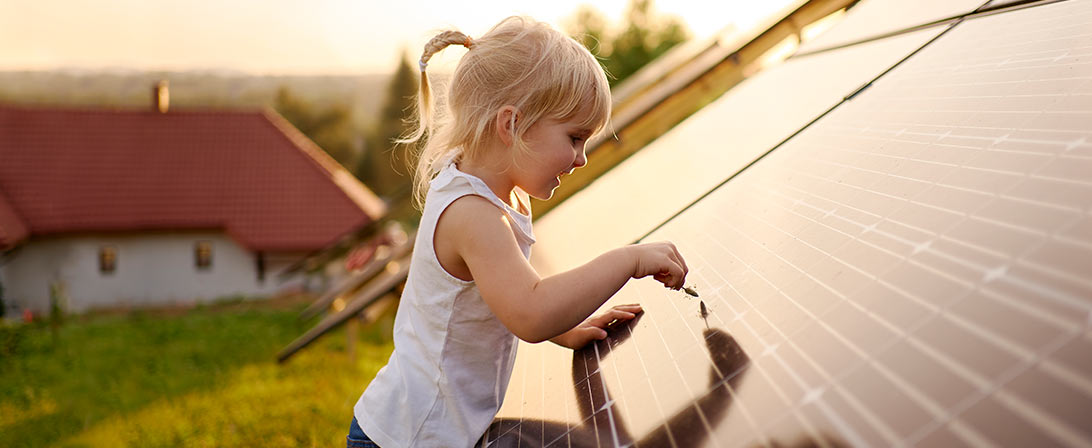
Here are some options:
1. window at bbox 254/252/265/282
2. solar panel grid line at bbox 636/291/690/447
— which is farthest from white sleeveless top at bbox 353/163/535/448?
window at bbox 254/252/265/282

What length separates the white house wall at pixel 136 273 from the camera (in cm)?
2202

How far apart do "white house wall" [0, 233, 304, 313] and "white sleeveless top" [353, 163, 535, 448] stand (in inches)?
853

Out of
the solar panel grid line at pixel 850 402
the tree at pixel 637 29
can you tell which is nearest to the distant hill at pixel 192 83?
the tree at pixel 637 29

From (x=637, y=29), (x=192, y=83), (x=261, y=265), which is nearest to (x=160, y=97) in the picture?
(x=261, y=265)

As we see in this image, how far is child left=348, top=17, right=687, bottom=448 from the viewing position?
145cm

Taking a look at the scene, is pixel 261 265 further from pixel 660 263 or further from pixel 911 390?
pixel 911 390

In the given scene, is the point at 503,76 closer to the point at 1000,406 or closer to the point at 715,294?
the point at 715,294

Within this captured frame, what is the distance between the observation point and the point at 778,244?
125cm

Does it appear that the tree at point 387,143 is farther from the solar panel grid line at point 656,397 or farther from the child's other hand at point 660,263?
the solar panel grid line at point 656,397

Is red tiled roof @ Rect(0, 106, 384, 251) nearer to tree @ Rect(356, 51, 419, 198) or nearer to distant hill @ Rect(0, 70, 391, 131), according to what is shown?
tree @ Rect(356, 51, 419, 198)

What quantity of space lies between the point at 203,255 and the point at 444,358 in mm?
23543

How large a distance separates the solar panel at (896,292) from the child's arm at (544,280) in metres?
0.08

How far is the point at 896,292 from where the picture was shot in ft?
2.83

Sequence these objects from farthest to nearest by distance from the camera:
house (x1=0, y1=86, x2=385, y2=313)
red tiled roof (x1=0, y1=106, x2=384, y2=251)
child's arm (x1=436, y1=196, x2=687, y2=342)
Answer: red tiled roof (x1=0, y1=106, x2=384, y2=251)
house (x1=0, y1=86, x2=385, y2=313)
child's arm (x1=436, y1=196, x2=687, y2=342)
